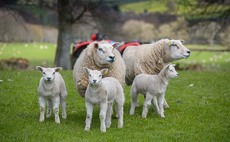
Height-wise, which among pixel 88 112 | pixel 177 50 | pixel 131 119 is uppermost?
pixel 177 50

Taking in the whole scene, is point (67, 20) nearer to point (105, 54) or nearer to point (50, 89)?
point (105, 54)

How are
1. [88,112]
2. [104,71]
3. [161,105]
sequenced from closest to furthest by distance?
1. [88,112]
2. [104,71]
3. [161,105]

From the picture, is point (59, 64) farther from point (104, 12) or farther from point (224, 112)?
point (224, 112)

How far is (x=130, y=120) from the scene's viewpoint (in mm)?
11180

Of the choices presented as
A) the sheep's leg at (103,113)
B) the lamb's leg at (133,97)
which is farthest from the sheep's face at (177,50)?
the sheep's leg at (103,113)

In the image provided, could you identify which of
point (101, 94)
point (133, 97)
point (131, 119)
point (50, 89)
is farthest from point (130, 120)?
point (50, 89)

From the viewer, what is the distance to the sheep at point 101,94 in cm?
981

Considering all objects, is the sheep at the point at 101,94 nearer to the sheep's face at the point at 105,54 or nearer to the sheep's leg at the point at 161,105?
the sheep's face at the point at 105,54

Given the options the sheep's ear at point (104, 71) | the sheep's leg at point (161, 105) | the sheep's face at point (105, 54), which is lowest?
the sheep's leg at point (161, 105)

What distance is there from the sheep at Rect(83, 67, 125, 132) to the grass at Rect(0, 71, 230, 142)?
0.31m

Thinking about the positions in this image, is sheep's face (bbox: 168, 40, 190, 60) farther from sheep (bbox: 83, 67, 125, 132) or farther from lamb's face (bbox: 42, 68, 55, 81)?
lamb's face (bbox: 42, 68, 55, 81)

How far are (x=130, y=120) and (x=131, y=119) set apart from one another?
13 cm

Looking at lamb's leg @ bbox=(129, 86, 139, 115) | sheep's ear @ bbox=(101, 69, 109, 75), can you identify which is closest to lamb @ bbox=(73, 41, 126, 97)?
sheep's ear @ bbox=(101, 69, 109, 75)

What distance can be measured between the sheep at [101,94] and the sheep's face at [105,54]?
334 millimetres
